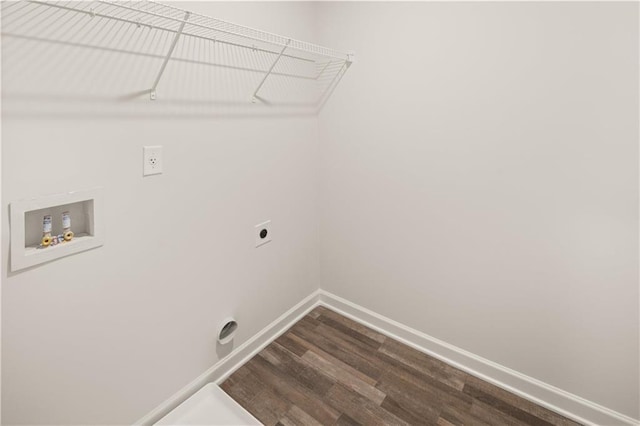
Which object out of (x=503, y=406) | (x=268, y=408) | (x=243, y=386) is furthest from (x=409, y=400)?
(x=243, y=386)

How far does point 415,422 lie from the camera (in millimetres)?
1478

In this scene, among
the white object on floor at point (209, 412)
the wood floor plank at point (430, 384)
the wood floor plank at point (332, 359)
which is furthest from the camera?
the wood floor plank at point (332, 359)

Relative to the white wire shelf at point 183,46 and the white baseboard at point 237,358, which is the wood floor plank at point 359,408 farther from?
the white wire shelf at point 183,46

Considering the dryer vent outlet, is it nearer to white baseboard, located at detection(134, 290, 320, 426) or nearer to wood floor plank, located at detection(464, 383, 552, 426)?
white baseboard, located at detection(134, 290, 320, 426)

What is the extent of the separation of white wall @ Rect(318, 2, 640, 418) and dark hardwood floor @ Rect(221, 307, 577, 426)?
19cm

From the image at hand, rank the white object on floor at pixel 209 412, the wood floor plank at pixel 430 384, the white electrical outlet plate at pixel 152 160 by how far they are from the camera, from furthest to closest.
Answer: the wood floor plank at pixel 430 384, the white object on floor at pixel 209 412, the white electrical outlet plate at pixel 152 160

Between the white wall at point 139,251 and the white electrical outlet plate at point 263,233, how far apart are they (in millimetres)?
42

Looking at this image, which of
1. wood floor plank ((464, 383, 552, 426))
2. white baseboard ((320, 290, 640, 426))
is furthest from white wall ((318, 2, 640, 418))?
wood floor plank ((464, 383, 552, 426))

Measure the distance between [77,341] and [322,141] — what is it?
64.2 inches

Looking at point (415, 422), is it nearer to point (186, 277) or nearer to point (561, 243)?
point (561, 243)

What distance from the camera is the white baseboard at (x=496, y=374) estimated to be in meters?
1.46

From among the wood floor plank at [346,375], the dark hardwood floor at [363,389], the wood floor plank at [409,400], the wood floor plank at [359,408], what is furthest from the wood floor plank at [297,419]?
the wood floor plank at [409,400]

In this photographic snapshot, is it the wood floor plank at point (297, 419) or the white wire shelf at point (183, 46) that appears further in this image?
the wood floor plank at point (297, 419)

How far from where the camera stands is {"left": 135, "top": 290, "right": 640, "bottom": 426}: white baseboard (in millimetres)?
1463
